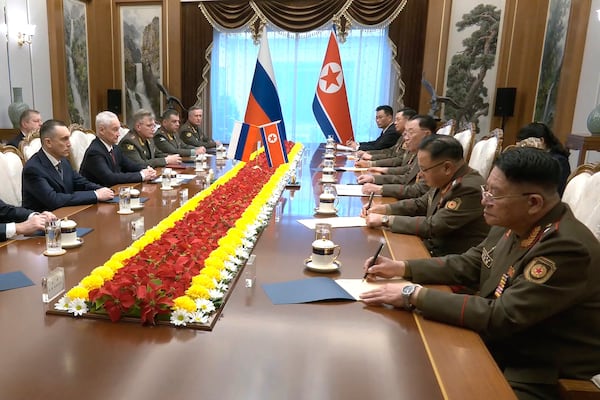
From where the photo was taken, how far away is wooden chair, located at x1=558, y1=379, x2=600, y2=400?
120 centimetres

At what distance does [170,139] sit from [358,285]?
13.6 feet

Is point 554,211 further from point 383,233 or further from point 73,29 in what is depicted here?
point 73,29

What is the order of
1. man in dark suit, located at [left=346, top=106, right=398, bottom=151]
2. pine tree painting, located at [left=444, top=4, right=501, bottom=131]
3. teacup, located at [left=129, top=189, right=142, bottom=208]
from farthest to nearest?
pine tree painting, located at [left=444, top=4, right=501, bottom=131]
man in dark suit, located at [left=346, top=106, right=398, bottom=151]
teacup, located at [left=129, top=189, right=142, bottom=208]

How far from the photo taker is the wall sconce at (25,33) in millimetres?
5750

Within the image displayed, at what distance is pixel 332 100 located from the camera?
645 centimetres

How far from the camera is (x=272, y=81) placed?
390 cm

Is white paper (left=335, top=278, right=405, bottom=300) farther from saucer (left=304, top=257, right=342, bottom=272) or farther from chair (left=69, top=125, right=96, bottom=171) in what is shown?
chair (left=69, top=125, right=96, bottom=171)

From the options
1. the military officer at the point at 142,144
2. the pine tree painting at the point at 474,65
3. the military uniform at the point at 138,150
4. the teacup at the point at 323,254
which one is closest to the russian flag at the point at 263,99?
the military officer at the point at 142,144

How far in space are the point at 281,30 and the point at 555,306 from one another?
264 inches

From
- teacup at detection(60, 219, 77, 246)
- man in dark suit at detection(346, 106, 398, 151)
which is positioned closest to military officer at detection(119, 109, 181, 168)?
teacup at detection(60, 219, 77, 246)

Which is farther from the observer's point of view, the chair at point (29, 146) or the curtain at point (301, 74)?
the curtain at point (301, 74)

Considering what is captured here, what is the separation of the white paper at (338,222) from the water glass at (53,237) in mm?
1018

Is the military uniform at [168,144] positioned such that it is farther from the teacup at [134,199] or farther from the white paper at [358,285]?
the white paper at [358,285]

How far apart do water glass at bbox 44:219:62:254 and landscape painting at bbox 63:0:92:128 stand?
234 inches
